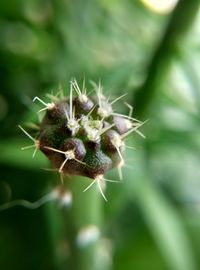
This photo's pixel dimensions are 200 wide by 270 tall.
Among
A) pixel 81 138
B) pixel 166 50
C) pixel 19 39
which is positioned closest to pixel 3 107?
pixel 19 39

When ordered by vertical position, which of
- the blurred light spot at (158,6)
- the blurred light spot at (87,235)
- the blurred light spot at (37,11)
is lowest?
the blurred light spot at (87,235)

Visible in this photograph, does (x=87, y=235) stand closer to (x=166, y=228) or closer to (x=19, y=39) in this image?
(x=166, y=228)

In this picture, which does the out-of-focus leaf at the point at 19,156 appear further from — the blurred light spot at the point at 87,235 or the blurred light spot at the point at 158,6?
the blurred light spot at the point at 158,6

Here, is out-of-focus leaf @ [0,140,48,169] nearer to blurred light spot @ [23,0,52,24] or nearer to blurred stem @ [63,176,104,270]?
blurred stem @ [63,176,104,270]

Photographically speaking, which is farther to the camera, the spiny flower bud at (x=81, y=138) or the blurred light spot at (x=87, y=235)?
the blurred light spot at (x=87, y=235)

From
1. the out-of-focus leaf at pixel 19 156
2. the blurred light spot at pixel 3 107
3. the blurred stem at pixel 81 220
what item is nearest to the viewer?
the blurred stem at pixel 81 220

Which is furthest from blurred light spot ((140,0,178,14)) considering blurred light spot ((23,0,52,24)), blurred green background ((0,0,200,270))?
blurred light spot ((23,0,52,24))

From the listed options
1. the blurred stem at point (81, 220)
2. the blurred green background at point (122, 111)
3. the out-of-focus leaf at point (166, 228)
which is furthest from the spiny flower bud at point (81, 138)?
the out-of-focus leaf at point (166, 228)

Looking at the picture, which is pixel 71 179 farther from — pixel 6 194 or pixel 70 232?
pixel 6 194
